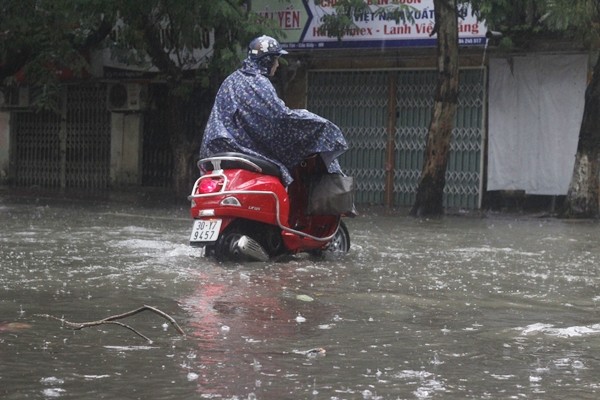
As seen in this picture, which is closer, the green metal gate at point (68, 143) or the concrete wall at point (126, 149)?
the concrete wall at point (126, 149)

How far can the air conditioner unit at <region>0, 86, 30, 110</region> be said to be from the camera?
2248 cm

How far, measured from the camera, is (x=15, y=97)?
22641mm

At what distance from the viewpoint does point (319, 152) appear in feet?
29.8

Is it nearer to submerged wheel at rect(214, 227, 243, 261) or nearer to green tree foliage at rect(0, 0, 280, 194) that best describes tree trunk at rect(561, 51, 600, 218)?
green tree foliage at rect(0, 0, 280, 194)

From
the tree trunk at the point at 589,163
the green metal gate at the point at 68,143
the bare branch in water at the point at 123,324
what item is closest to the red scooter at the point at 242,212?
the bare branch in water at the point at 123,324

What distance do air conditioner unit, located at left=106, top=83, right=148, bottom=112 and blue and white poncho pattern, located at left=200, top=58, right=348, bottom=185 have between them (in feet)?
39.6

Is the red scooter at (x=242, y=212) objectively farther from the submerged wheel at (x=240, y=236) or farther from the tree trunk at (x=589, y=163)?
the tree trunk at (x=589, y=163)

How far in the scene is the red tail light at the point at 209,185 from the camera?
8664 mm

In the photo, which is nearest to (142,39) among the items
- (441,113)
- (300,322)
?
(441,113)

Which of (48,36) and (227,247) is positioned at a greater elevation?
(48,36)

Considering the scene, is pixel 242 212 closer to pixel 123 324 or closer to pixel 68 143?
pixel 123 324

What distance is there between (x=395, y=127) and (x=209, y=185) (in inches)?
411

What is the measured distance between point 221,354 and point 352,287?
8.34ft

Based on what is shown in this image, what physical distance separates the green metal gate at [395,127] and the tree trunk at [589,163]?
9.15 feet
